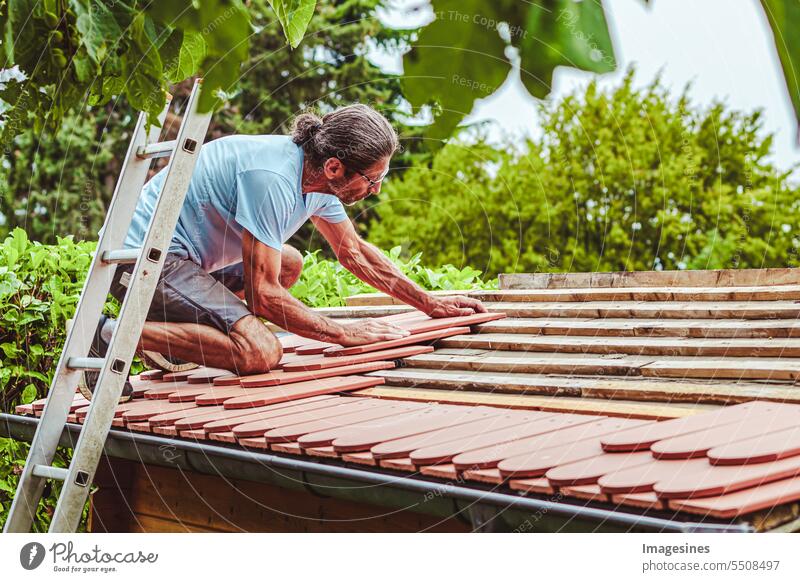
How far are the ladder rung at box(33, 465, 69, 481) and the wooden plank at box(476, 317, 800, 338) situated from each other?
69.0 inches

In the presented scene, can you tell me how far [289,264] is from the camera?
4000mm

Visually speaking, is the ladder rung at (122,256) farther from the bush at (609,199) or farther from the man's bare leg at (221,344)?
the bush at (609,199)

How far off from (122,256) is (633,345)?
1.81 m

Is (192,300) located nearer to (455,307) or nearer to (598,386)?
(455,307)

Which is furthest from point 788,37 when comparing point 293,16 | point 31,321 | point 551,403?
point 31,321

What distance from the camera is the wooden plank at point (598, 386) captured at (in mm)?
2246

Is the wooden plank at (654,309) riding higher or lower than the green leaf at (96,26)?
lower

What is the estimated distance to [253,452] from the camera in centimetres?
234

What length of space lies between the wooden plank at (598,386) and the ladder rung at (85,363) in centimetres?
101

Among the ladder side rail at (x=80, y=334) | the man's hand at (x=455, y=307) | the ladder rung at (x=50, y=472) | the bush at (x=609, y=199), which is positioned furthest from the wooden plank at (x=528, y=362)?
the bush at (x=609, y=199)

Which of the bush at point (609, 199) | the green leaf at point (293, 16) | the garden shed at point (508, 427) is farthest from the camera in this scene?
the bush at point (609, 199)

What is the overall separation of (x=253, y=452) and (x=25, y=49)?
1.36 meters

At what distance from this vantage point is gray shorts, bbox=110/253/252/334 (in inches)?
132
